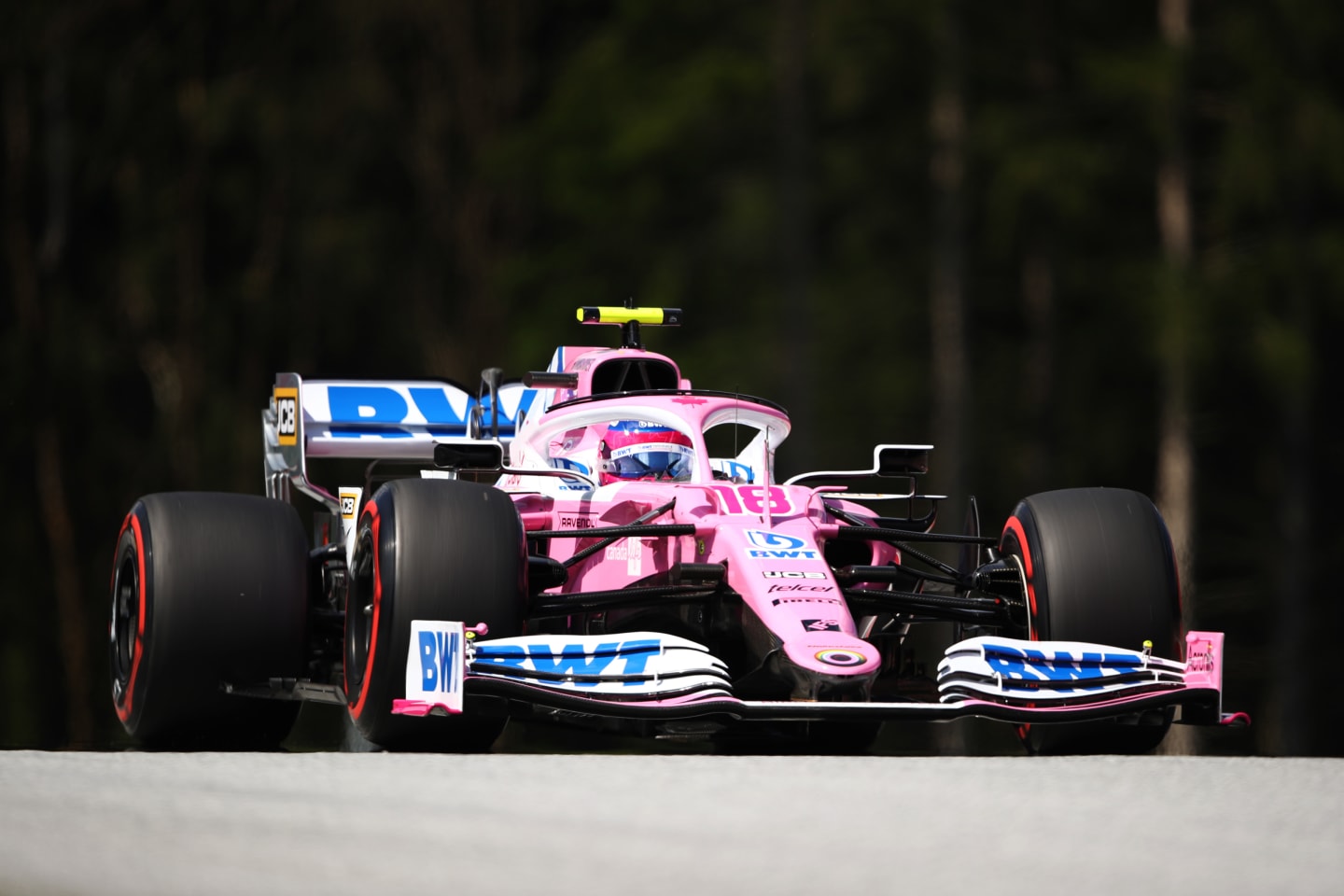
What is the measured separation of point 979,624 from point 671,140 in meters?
18.7

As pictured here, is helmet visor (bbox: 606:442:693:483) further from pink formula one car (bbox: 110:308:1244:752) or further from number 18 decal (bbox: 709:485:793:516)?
number 18 decal (bbox: 709:485:793:516)

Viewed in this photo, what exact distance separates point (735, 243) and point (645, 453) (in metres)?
17.6

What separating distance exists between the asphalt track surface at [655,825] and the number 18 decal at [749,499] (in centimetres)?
176

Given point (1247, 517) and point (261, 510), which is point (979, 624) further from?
point (1247, 517)

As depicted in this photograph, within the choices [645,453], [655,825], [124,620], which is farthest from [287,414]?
[655,825]

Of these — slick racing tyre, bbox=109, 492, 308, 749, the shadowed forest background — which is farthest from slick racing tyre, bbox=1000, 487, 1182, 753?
the shadowed forest background

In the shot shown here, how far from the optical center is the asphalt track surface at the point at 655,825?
16.8 feet

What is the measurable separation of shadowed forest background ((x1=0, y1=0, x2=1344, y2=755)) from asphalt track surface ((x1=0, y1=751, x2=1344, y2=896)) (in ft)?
41.1

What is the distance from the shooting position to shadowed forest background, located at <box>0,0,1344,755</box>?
24.2m

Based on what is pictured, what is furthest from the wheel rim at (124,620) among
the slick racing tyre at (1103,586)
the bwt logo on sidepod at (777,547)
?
the slick racing tyre at (1103,586)

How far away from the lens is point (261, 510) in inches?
394

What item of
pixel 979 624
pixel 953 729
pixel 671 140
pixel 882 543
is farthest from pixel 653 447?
pixel 671 140

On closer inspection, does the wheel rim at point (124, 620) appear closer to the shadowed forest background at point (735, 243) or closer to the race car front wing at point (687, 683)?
the race car front wing at point (687, 683)

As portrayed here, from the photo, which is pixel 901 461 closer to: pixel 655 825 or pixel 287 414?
pixel 287 414
